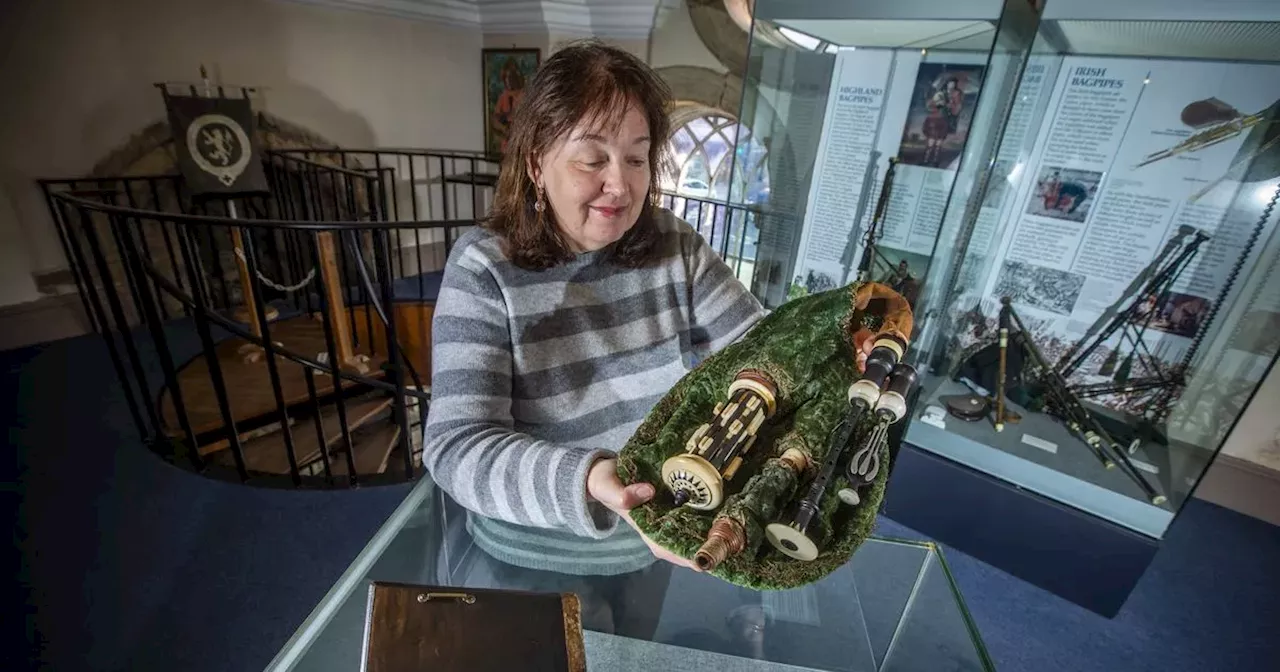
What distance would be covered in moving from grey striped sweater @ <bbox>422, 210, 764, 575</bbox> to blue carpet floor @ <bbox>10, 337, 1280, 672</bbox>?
137cm

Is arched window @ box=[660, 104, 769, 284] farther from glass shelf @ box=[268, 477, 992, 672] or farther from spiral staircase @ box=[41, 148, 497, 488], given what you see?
glass shelf @ box=[268, 477, 992, 672]

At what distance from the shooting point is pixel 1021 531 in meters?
1.94

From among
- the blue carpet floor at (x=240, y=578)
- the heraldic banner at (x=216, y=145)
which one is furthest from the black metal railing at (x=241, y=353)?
Result: the heraldic banner at (x=216, y=145)

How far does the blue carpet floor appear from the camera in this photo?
1.68 m

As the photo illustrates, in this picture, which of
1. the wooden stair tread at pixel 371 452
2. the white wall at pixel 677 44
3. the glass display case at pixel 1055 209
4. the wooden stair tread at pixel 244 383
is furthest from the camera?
the white wall at pixel 677 44

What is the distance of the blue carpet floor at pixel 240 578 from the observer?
5.52 feet

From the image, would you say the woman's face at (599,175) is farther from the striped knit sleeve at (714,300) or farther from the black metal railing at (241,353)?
the black metal railing at (241,353)

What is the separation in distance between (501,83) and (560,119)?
5.34m

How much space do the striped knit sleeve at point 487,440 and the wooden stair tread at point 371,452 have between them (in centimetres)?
341

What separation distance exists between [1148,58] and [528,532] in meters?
2.30

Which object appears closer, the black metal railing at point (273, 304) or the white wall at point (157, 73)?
the black metal railing at point (273, 304)

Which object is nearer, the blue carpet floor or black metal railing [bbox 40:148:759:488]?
the blue carpet floor

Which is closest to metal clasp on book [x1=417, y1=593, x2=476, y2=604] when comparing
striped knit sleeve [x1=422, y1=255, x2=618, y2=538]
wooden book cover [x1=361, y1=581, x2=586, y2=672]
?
wooden book cover [x1=361, y1=581, x2=586, y2=672]

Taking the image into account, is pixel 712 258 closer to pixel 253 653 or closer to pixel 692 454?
pixel 692 454
